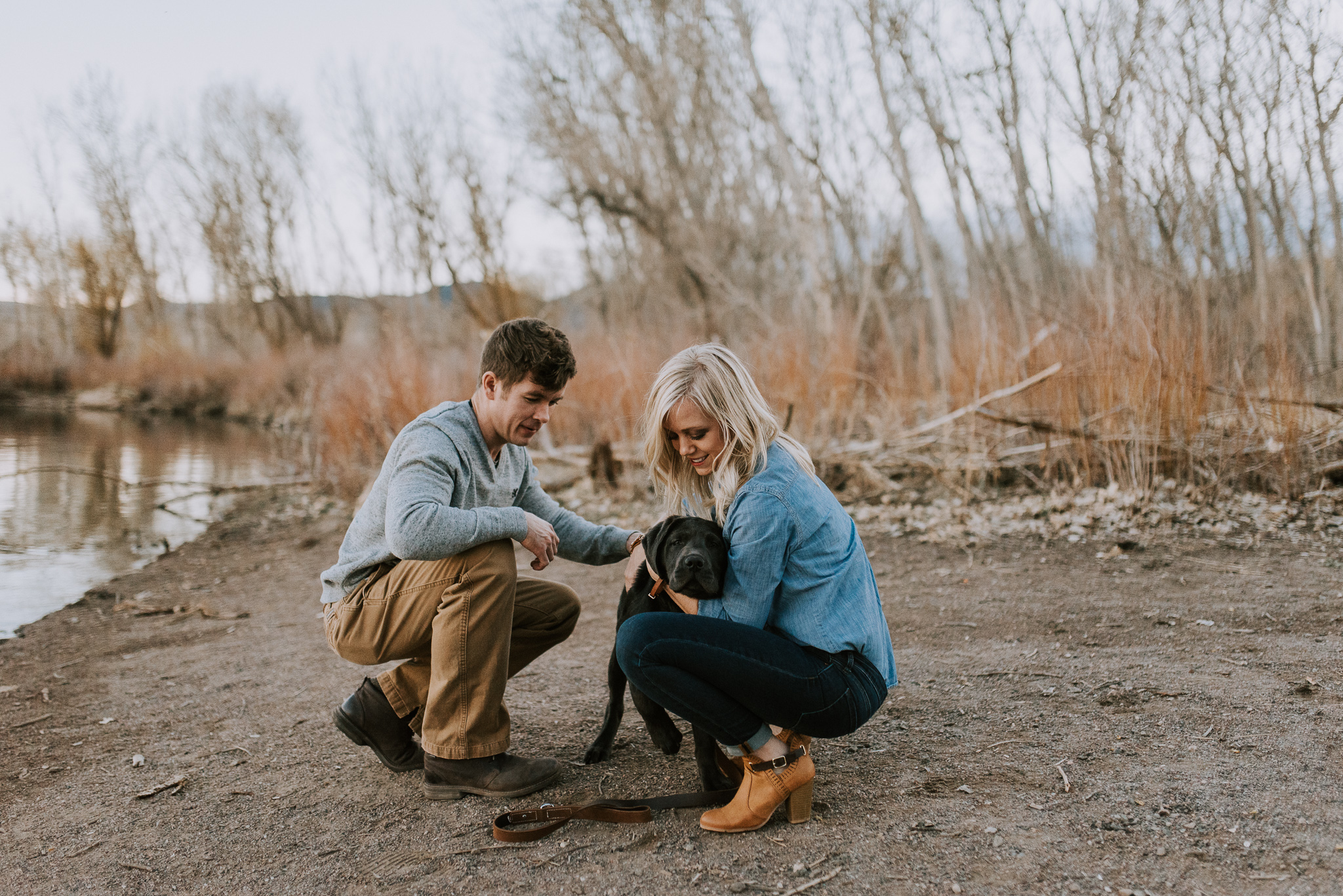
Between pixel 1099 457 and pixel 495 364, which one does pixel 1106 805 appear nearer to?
pixel 495 364

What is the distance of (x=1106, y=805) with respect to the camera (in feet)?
7.48

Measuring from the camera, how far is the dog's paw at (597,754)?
9.37ft

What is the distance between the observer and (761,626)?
90.3 inches

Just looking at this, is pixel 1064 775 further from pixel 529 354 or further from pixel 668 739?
pixel 529 354

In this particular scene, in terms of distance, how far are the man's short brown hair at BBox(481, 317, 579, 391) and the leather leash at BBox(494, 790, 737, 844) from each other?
119cm

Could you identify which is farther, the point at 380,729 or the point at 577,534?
the point at 577,534

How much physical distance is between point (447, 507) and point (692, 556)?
2.31ft

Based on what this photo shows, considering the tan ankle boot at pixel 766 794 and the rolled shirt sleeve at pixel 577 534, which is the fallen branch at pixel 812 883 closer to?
the tan ankle boot at pixel 766 794

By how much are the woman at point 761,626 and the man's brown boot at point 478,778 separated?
544 millimetres

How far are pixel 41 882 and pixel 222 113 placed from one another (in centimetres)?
3351

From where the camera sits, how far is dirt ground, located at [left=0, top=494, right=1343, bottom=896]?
6.85 ft

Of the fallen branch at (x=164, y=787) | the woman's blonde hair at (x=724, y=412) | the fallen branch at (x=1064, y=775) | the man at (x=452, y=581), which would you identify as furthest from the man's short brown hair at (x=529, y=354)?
the fallen branch at (x=1064, y=775)

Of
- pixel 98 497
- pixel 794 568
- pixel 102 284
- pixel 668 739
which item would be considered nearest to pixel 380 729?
pixel 668 739

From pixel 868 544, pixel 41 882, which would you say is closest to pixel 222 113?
pixel 868 544
